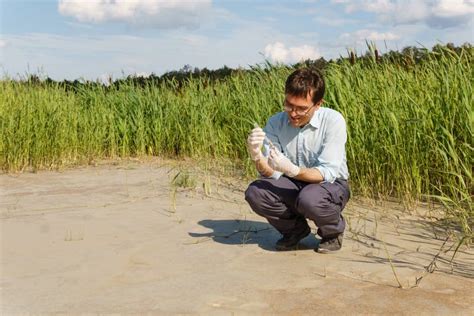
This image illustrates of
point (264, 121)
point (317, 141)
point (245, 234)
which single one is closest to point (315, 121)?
point (317, 141)

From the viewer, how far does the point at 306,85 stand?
305 centimetres

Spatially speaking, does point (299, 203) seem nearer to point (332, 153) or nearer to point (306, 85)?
point (332, 153)

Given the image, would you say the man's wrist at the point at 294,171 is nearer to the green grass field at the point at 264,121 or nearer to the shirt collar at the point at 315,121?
the shirt collar at the point at 315,121

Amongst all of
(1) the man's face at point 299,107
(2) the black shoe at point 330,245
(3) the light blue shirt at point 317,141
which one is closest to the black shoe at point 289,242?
(2) the black shoe at point 330,245

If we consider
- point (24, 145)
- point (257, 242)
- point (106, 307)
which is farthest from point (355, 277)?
point (24, 145)

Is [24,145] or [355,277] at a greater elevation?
[24,145]

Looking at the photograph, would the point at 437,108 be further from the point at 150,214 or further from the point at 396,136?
the point at 150,214

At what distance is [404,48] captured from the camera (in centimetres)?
561

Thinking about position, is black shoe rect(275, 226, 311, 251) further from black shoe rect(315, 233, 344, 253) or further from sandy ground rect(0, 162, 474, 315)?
black shoe rect(315, 233, 344, 253)

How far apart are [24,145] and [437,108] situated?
433 cm

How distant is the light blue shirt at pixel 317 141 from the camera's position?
313 centimetres

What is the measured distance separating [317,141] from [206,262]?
88 cm

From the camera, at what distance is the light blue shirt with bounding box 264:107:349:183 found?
313 cm

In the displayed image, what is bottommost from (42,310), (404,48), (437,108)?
(42,310)
